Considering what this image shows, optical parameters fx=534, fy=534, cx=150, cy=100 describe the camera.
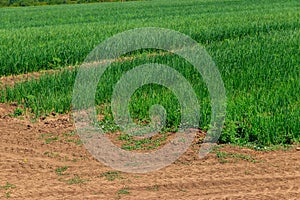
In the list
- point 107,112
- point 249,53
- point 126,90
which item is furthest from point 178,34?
point 107,112

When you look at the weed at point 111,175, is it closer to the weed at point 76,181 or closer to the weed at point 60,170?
the weed at point 76,181

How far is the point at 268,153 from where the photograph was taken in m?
A: 6.22

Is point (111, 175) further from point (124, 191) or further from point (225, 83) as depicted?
point (225, 83)

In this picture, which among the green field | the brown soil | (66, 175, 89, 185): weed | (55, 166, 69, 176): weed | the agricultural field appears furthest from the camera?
the green field

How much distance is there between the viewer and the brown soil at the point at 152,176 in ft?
17.0

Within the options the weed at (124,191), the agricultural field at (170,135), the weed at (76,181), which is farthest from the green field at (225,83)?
the weed at (76,181)

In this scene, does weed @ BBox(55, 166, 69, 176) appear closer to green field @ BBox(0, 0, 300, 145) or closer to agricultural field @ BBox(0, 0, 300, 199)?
agricultural field @ BBox(0, 0, 300, 199)

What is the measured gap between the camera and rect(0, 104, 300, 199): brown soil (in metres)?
5.18

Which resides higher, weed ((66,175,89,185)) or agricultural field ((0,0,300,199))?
agricultural field ((0,0,300,199))

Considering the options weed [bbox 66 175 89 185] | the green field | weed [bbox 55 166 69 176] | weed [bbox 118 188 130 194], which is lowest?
weed [bbox 118 188 130 194]

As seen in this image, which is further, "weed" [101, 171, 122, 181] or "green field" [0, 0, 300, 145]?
"green field" [0, 0, 300, 145]

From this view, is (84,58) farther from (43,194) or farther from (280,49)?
(43,194)

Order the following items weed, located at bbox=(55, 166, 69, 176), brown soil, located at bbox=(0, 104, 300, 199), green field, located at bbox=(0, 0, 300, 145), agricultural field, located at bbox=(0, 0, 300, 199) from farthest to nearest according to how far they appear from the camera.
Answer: green field, located at bbox=(0, 0, 300, 145)
weed, located at bbox=(55, 166, 69, 176)
agricultural field, located at bbox=(0, 0, 300, 199)
brown soil, located at bbox=(0, 104, 300, 199)

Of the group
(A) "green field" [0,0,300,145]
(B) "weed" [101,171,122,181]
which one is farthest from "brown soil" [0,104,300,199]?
(A) "green field" [0,0,300,145]
